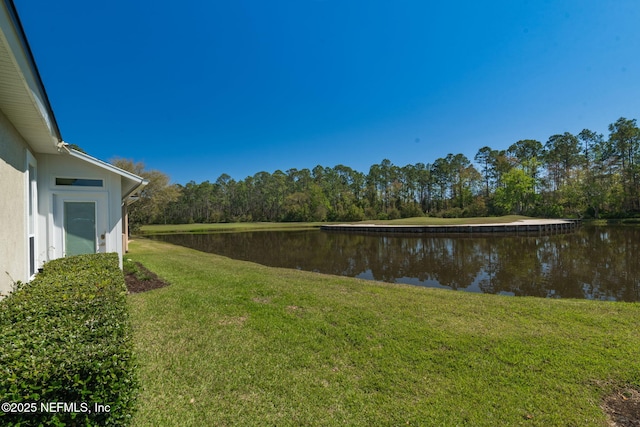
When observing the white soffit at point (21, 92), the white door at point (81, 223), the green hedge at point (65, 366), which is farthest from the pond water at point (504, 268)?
the white soffit at point (21, 92)

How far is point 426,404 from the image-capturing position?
276 centimetres

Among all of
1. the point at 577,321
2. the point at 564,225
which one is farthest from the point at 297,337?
the point at 564,225

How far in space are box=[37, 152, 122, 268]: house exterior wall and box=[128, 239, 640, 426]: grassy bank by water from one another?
2.32 metres

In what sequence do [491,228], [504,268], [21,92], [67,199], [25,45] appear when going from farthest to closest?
[491,228] < [504,268] < [67,199] < [21,92] < [25,45]

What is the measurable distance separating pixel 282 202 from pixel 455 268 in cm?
5584

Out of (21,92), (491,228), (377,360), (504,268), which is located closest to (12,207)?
(21,92)

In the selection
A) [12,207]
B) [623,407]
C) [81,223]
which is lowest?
[623,407]

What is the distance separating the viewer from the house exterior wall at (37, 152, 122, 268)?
6227mm

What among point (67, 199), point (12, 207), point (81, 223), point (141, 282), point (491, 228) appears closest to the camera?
point (12, 207)

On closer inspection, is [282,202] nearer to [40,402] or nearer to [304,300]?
[304,300]

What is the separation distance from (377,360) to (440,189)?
63.6 meters

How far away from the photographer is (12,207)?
396 centimetres

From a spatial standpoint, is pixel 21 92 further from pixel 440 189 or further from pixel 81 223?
pixel 440 189

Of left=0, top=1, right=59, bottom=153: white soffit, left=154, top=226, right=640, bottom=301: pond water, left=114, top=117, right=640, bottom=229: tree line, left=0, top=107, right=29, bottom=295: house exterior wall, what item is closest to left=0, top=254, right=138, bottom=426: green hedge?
left=0, top=107, right=29, bottom=295: house exterior wall
